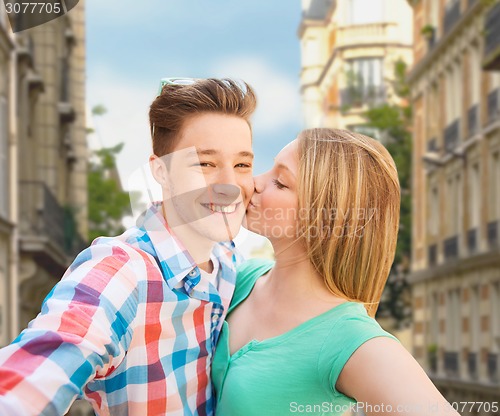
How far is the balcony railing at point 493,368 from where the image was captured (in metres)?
22.1

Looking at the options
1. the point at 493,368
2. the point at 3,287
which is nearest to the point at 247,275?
the point at 3,287

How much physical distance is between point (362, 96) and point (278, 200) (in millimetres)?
38208

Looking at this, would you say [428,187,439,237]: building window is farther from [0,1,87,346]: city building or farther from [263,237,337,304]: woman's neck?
[263,237,337,304]: woman's neck

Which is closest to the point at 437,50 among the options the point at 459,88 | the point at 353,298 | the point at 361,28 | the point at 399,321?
the point at 459,88

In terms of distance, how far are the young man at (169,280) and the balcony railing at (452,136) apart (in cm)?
2419

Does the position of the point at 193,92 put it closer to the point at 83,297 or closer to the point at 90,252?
the point at 90,252

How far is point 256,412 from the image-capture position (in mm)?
2500

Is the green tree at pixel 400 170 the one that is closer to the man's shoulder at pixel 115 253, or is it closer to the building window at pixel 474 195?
the building window at pixel 474 195

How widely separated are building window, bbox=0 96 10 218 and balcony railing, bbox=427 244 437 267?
15.0m

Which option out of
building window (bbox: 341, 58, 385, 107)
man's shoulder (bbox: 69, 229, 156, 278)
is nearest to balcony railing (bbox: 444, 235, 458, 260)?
building window (bbox: 341, 58, 385, 107)

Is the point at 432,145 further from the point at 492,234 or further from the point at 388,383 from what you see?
the point at 388,383

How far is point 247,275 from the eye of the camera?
9.50ft

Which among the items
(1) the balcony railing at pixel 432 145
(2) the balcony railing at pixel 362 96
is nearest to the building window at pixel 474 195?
(1) the balcony railing at pixel 432 145

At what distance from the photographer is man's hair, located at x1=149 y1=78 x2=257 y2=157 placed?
97.4 inches
